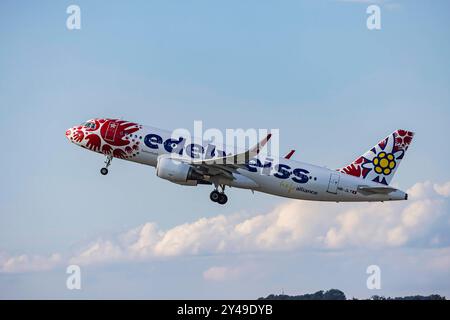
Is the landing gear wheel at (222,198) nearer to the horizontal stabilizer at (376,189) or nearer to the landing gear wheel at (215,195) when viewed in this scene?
the landing gear wheel at (215,195)

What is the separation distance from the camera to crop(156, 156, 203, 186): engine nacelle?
78.4m

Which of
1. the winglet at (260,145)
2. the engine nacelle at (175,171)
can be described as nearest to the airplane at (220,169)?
the engine nacelle at (175,171)

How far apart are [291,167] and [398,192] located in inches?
369

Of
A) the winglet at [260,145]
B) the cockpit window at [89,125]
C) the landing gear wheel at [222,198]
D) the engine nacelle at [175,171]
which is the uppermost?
the cockpit window at [89,125]

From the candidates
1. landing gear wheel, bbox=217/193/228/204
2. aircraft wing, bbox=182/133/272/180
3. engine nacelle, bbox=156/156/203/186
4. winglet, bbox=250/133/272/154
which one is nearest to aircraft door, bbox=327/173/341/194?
aircraft wing, bbox=182/133/272/180

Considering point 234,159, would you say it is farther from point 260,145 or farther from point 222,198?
point 222,198

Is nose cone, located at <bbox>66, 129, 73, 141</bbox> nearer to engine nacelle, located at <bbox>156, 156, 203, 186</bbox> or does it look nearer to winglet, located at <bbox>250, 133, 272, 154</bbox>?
engine nacelle, located at <bbox>156, 156, 203, 186</bbox>

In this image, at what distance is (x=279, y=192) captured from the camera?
8231 centimetres

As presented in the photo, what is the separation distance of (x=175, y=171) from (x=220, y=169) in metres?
4.06

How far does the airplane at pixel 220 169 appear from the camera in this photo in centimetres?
7944
